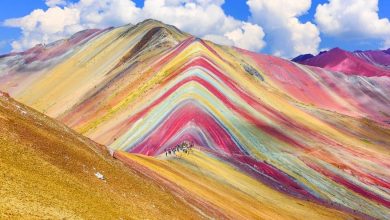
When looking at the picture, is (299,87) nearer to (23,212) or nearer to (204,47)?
(204,47)

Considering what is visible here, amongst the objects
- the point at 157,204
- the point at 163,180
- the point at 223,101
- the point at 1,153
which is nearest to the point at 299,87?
the point at 223,101

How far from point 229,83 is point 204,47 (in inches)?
1176

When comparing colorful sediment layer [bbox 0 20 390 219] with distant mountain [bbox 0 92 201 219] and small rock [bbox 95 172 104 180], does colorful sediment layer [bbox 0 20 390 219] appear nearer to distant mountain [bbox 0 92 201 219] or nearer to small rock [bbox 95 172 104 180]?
distant mountain [bbox 0 92 201 219]

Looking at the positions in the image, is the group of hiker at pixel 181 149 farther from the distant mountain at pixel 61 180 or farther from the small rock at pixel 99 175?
the small rock at pixel 99 175

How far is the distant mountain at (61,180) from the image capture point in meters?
33.1

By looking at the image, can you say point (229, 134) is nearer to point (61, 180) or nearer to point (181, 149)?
point (181, 149)

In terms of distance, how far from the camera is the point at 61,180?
3872 centimetres

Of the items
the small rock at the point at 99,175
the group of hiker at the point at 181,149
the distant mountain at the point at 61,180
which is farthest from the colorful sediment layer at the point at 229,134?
the small rock at the point at 99,175

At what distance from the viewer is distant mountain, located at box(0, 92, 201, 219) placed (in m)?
33.1

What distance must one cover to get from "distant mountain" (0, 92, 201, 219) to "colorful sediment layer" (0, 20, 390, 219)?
28.5 ft

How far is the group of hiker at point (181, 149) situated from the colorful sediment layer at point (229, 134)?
1874 mm

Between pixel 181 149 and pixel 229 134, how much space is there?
57.8 feet

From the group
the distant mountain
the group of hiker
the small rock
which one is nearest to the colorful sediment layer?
the group of hiker

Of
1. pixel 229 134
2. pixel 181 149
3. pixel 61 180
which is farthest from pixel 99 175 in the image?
pixel 229 134
